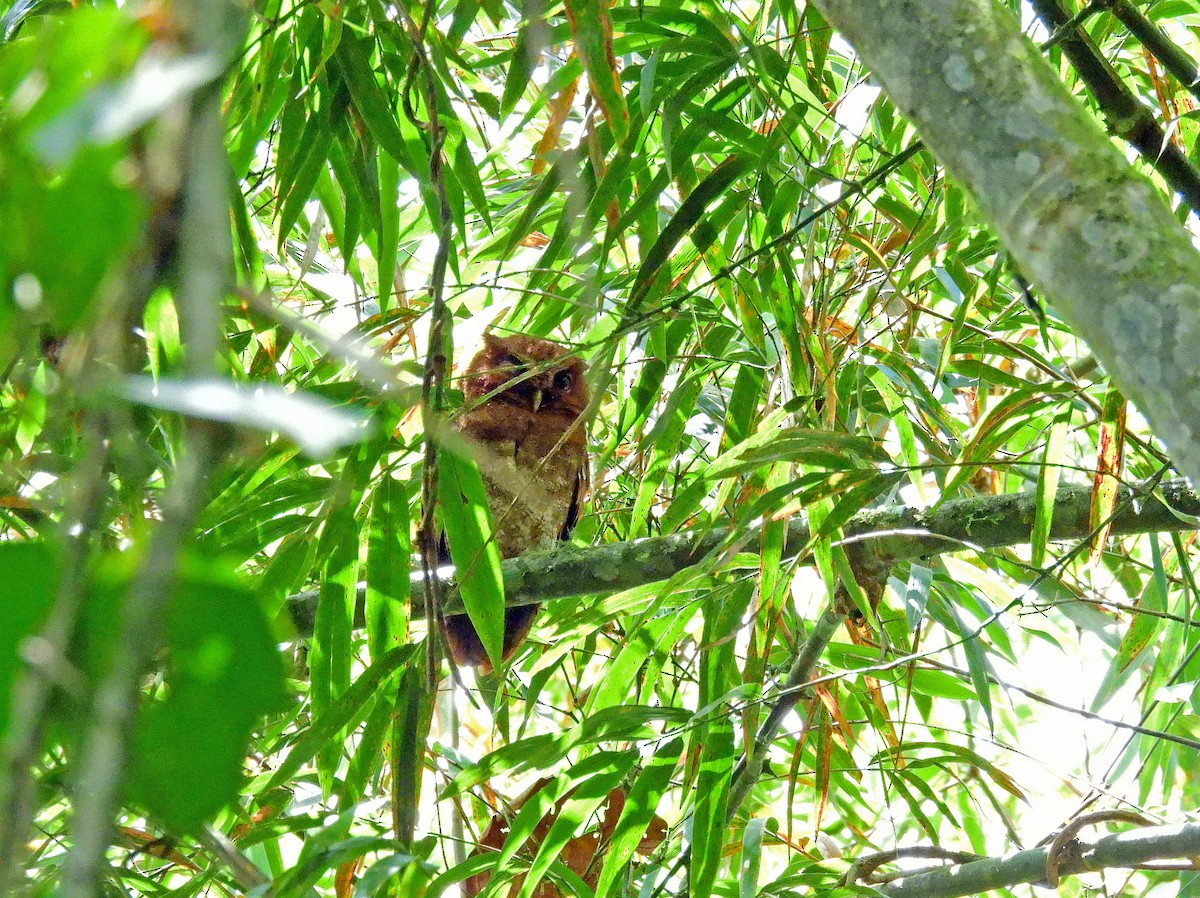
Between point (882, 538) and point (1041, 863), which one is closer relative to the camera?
point (1041, 863)

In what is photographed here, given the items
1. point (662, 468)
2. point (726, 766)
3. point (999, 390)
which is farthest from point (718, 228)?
point (999, 390)

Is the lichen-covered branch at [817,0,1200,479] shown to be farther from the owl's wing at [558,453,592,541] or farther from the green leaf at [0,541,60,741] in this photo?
the owl's wing at [558,453,592,541]

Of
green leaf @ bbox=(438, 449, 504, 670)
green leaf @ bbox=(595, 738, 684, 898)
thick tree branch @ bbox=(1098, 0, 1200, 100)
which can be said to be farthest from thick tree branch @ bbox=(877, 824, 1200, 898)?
thick tree branch @ bbox=(1098, 0, 1200, 100)

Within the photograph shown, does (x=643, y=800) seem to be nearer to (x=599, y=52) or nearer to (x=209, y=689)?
(x=599, y=52)

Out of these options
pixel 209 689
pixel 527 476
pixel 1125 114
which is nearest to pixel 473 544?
pixel 1125 114

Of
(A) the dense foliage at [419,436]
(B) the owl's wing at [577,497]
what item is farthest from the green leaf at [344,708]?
(B) the owl's wing at [577,497]

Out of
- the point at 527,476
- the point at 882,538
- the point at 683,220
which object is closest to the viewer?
the point at 683,220

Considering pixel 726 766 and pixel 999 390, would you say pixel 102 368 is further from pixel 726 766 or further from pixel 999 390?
pixel 999 390
